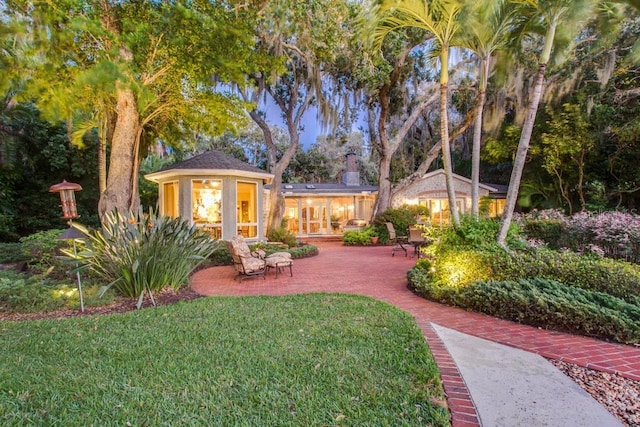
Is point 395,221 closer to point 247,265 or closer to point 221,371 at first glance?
point 247,265

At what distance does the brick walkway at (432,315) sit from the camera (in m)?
3.08

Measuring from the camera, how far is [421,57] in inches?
611

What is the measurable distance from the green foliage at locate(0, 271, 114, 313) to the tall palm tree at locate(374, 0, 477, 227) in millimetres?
6696

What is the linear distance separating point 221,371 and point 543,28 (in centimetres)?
Answer: 799

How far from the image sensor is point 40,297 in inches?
212

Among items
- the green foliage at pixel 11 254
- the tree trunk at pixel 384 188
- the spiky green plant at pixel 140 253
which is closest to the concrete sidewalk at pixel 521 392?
the spiky green plant at pixel 140 253

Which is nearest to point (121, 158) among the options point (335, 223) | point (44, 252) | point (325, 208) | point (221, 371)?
point (44, 252)

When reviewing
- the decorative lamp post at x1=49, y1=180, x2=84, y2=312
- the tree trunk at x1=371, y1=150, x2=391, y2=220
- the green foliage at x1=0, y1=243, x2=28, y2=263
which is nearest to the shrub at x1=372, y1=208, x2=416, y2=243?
the tree trunk at x1=371, y1=150, x2=391, y2=220

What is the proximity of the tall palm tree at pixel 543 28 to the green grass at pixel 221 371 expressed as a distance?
11.4 ft

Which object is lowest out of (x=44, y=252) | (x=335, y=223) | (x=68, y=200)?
(x=44, y=252)

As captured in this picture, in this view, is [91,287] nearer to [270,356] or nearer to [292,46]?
[270,356]

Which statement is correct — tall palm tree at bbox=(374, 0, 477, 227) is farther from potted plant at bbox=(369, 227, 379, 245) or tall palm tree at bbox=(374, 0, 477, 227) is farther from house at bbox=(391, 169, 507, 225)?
house at bbox=(391, 169, 507, 225)

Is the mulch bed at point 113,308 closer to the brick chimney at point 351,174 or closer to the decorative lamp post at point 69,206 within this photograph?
the decorative lamp post at point 69,206

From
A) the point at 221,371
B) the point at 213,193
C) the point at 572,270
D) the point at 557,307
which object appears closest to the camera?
the point at 221,371
